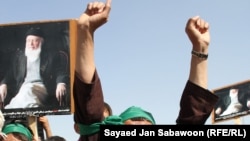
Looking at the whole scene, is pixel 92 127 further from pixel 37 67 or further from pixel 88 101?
pixel 37 67

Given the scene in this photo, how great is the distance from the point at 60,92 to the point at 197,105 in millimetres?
2785

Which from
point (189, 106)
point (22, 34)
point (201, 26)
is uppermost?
A: point (22, 34)

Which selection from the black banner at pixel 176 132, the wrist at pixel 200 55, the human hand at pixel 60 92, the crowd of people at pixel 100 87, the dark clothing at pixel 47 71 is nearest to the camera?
the black banner at pixel 176 132

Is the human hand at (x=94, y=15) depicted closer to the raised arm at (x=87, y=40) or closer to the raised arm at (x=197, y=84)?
the raised arm at (x=87, y=40)

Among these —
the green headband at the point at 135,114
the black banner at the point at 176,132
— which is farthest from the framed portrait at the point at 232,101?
the black banner at the point at 176,132

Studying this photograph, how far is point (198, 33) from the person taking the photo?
238cm

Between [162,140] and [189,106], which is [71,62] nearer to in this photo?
[189,106]

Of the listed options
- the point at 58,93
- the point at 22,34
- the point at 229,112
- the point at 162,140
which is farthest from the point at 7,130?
the point at 229,112

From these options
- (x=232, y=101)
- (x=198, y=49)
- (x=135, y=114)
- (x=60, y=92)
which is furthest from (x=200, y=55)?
(x=232, y=101)

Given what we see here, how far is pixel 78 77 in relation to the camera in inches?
79.9

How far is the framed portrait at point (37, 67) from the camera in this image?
4.91m

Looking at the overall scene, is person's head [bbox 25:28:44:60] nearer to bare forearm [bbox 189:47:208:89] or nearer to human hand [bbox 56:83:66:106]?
human hand [bbox 56:83:66:106]

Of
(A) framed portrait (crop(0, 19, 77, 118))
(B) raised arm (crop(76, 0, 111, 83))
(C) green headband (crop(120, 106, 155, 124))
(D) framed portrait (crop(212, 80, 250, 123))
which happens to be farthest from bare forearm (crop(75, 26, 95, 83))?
(D) framed portrait (crop(212, 80, 250, 123))

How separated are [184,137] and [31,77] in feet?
11.1
